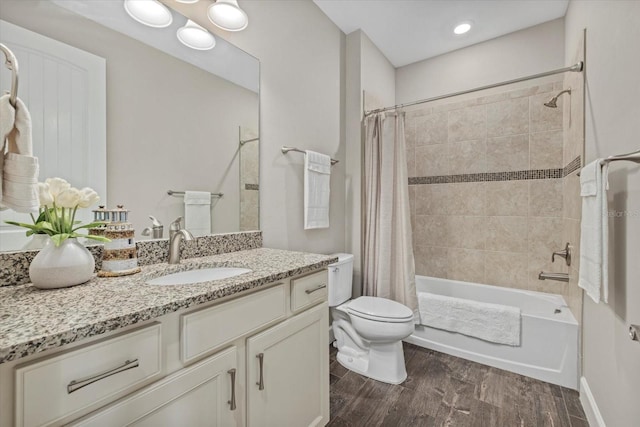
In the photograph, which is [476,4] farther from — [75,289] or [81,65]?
[75,289]

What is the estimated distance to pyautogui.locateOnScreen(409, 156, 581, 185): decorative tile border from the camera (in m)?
2.36

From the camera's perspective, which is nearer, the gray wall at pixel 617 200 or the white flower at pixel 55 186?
the white flower at pixel 55 186

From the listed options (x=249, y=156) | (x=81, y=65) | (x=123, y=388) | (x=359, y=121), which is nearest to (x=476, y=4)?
(x=359, y=121)

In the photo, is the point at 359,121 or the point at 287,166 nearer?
the point at 287,166

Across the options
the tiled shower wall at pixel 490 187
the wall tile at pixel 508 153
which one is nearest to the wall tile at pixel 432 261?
the tiled shower wall at pixel 490 187

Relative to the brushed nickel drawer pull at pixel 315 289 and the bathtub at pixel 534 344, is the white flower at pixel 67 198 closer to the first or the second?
the brushed nickel drawer pull at pixel 315 289

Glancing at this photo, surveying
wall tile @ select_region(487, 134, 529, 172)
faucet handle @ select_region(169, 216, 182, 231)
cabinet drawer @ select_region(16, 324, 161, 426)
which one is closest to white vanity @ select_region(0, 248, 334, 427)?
cabinet drawer @ select_region(16, 324, 161, 426)

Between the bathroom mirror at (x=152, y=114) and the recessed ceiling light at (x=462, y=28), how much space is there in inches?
74.6

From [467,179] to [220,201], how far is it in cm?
237

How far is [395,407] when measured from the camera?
1.60 metres

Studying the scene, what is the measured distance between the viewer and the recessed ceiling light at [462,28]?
2434mm

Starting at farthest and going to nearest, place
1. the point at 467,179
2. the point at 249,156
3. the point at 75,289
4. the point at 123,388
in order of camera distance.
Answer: the point at 467,179
the point at 249,156
the point at 75,289
the point at 123,388

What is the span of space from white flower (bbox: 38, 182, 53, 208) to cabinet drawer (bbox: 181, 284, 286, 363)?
0.57 m

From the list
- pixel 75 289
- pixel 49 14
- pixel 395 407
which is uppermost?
pixel 49 14
